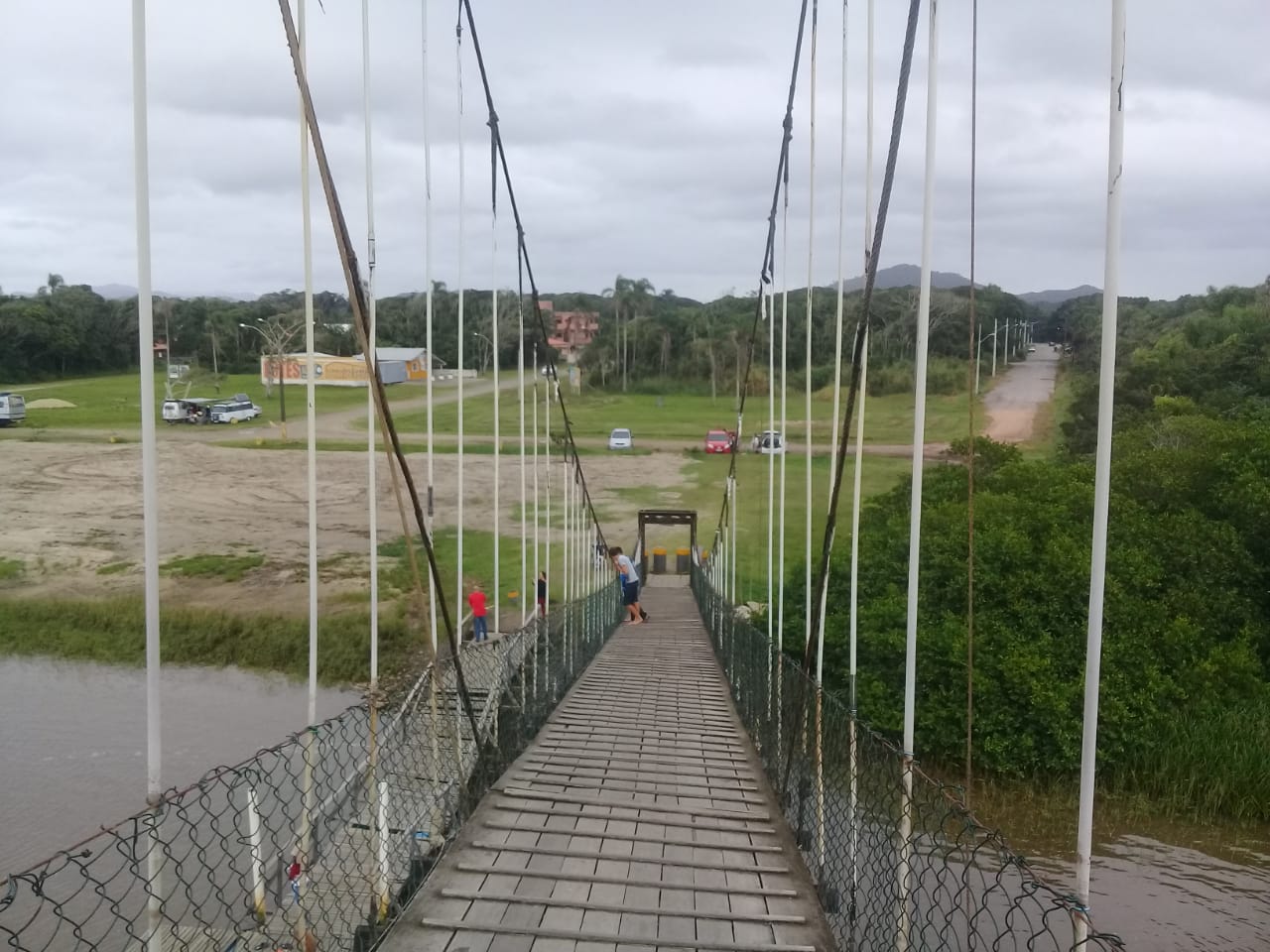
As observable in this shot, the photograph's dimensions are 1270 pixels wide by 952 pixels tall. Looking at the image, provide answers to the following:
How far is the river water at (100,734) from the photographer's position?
8.35 m

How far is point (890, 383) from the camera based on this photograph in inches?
885

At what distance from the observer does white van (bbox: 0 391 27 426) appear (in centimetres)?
2803

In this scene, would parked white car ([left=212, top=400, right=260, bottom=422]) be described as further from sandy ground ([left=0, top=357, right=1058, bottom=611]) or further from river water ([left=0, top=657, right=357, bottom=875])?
river water ([left=0, top=657, right=357, bottom=875])

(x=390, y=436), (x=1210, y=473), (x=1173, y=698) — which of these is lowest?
(x=1173, y=698)

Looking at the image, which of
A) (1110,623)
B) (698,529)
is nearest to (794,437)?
(698,529)

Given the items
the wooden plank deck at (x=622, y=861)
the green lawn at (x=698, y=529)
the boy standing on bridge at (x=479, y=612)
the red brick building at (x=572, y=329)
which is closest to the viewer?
the wooden plank deck at (x=622, y=861)

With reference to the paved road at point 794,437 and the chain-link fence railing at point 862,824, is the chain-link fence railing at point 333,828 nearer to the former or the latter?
the chain-link fence railing at point 862,824

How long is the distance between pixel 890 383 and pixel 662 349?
1599 centimetres

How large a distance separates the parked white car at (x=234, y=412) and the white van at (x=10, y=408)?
5.87m

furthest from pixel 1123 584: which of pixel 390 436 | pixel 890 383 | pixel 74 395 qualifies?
pixel 74 395

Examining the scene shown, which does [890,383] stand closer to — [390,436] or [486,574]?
[486,574]

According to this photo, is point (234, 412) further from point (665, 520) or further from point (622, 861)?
point (622, 861)

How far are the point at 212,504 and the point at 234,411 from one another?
7198 mm

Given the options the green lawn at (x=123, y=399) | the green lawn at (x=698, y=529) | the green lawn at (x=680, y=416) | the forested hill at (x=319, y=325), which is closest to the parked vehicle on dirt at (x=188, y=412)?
the green lawn at (x=123, y=399)
